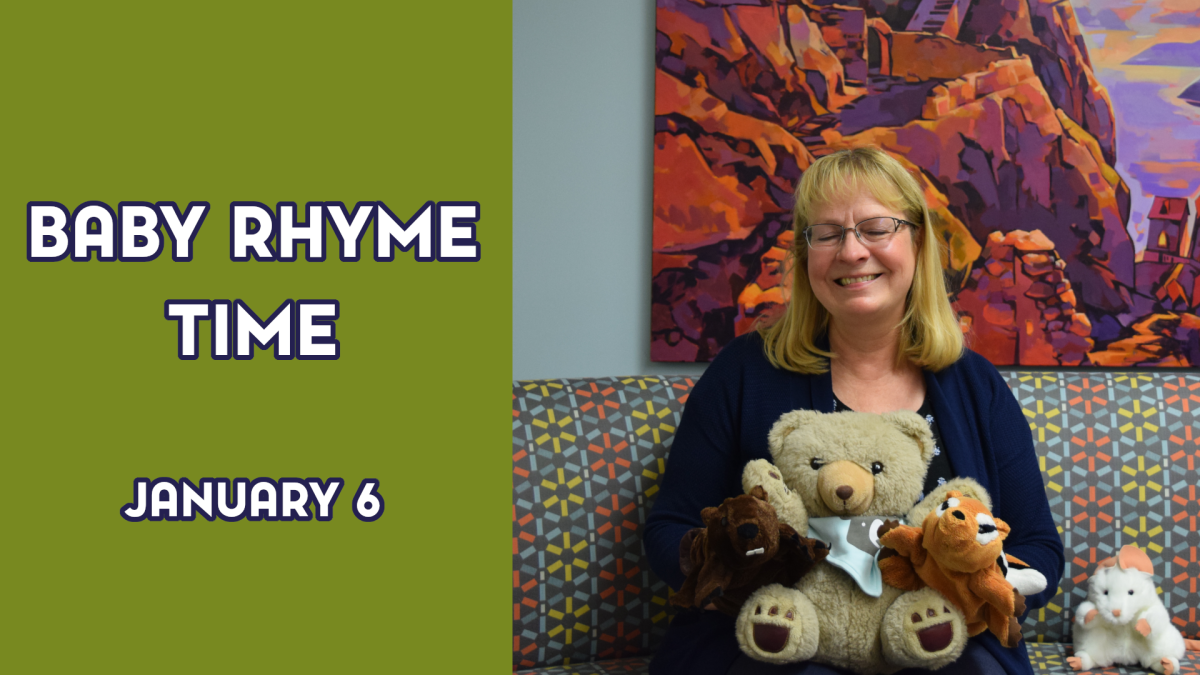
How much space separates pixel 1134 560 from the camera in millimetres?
1509

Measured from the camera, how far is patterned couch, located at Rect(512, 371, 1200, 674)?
150cm

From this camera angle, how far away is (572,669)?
1.49m

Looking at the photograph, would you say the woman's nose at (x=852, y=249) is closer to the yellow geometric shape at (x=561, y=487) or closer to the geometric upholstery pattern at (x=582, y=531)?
the geometric upholstery pattern at (x=582, y=531)

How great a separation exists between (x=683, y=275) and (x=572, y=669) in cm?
87

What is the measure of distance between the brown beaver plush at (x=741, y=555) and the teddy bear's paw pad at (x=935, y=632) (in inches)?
5.6

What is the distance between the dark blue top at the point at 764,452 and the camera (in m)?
1.28

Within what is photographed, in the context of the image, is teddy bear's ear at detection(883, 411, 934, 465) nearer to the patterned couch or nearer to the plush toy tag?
the plush toy tag

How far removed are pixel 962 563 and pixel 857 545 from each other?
0.46 ft

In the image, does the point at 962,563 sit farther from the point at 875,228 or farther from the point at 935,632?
the point at 875,228

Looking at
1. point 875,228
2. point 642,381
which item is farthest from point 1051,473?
point 642,381

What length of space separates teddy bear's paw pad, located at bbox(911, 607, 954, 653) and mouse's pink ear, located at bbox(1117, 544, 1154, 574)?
63cm

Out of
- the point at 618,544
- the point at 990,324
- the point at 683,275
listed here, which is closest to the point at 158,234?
the point at 618,544

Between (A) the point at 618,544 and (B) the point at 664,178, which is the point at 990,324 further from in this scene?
(A) the point at 618,544

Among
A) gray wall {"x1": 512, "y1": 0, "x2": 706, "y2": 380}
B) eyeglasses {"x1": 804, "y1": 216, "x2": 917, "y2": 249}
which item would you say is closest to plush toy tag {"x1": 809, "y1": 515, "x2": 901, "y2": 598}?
eyeglasses {"x1": 804, "y1": 216, "x2": 917, "y2": 249}
